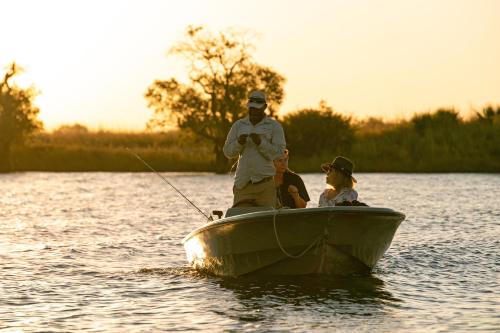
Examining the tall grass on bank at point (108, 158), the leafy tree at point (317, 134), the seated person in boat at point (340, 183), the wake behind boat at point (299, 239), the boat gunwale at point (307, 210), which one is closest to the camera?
the boat gunwale at point (307, 210)

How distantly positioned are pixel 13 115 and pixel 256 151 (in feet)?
207

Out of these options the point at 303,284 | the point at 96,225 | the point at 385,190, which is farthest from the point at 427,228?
the point at 385,190

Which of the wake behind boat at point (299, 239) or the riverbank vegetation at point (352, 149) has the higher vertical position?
the riverbank vegetation at point (352, 149)

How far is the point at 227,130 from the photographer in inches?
2756

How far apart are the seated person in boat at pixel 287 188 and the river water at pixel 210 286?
1.16 m

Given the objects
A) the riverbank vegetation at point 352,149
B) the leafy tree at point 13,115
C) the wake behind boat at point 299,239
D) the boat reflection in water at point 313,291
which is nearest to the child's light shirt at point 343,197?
the wake behind boat at point 299,239

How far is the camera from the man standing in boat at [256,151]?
1348 centimetres

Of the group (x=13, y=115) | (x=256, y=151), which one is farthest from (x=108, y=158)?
(x=256, y=151)

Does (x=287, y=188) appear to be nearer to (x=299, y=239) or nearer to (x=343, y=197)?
(x=343, y=197)

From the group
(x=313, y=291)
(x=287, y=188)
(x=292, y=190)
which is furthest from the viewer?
(x=287, y=188)

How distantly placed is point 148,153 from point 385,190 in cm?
3192

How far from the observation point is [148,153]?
71125 mm

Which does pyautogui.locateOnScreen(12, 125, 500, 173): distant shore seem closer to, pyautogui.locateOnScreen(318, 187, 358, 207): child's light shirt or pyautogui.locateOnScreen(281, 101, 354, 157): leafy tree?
pyautogui.locateOnScreen(281, 101, 354, 157): leafy tree

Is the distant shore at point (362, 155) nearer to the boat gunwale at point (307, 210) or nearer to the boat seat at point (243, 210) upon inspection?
the boat seat at point (243, 210)
